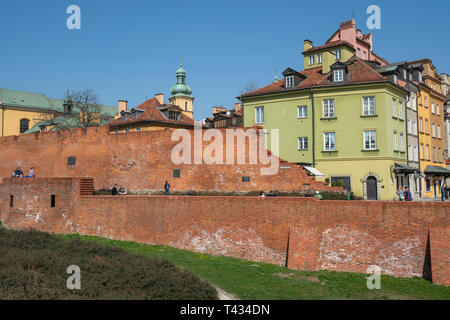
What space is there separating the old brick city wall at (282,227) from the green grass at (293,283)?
1.75ft

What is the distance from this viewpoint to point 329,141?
32438 millimetres

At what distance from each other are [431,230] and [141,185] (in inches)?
648

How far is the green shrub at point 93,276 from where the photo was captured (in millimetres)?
8719

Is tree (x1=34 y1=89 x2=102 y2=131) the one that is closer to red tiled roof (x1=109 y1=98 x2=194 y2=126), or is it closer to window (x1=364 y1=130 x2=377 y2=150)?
red tiled roof (x1=109 y1=98 x2=194 y2=126)

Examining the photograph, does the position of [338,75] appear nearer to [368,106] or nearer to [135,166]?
[368,106]

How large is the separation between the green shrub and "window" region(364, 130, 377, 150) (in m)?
23.4

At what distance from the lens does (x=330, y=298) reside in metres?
11.3

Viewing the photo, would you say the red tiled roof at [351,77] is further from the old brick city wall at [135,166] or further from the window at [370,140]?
the old brick city wall at [135,166]

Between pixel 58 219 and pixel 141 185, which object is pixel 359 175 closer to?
pixel 141 185

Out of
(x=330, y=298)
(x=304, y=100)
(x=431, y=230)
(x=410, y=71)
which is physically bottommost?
(x=330, y=298)

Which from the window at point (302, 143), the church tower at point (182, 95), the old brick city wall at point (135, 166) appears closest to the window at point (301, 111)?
the window at point (302, 143)

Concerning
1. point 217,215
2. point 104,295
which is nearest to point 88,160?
point 217,215
